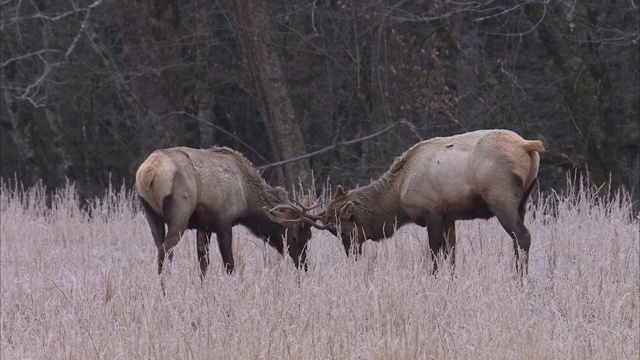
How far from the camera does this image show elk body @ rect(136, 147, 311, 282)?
9.32 m

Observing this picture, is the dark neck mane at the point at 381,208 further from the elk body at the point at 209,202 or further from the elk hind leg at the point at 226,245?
the elk hind leg at the point at 226,245

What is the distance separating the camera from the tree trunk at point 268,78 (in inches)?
686

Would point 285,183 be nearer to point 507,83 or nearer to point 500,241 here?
point 507,83

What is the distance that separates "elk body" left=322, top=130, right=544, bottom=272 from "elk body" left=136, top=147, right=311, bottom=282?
50cm

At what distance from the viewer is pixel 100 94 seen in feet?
81.9

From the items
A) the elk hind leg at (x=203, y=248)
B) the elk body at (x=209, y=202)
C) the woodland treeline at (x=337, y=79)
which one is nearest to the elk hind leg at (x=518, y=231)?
the elk body at (x=209, y=202)

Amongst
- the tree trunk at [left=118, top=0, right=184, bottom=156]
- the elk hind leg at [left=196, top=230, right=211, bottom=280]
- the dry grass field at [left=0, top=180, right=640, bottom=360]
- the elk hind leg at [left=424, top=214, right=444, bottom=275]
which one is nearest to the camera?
the dry grass field at [left=0, top=180, right=640, bottom=360]

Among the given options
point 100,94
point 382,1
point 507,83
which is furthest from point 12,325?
point 100,94

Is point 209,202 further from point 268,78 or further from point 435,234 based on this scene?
point 268,78

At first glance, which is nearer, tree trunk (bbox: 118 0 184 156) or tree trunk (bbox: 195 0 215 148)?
tree trunk (bbox: 118 0 184 156)

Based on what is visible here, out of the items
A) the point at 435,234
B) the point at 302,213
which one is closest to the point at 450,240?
the point at 435,234

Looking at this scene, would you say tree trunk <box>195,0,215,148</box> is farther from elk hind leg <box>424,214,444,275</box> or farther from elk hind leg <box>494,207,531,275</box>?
elk hind leg <box>494,207,531,275</box>

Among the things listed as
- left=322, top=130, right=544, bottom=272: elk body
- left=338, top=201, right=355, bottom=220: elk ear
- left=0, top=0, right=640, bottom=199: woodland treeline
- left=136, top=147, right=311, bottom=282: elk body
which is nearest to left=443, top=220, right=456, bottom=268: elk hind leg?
left=322, top=130, right=544, bottom=272: elk body

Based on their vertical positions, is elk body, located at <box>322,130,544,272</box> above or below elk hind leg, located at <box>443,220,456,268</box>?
above
